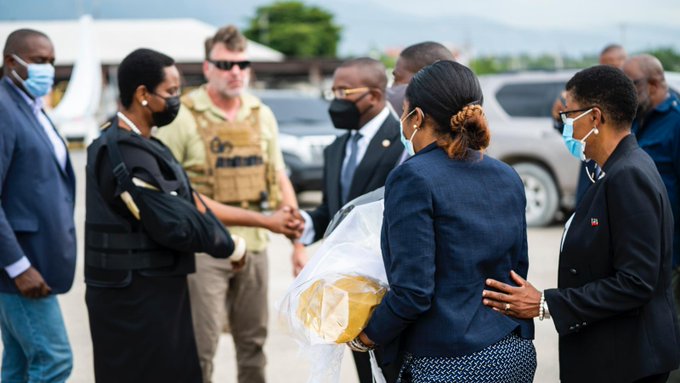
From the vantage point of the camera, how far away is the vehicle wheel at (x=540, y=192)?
1140 centimetres

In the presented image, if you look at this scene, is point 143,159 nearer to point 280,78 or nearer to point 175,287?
point 175,287

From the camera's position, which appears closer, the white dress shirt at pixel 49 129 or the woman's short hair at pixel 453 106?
→ the woman's short hair at pixel 453 106

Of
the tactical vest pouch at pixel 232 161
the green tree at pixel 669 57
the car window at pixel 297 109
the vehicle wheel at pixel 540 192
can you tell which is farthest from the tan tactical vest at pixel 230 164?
the car window at pixel 297 109

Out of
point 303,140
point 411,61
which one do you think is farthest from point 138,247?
point 303,140

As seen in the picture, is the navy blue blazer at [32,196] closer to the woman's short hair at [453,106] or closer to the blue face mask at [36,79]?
the blue face mask at [36,79]

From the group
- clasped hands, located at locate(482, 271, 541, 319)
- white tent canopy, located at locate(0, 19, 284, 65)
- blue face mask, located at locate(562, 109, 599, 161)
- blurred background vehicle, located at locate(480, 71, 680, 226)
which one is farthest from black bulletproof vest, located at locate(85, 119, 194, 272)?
white tent canopy, located at locate(0, 19, 284, 65)

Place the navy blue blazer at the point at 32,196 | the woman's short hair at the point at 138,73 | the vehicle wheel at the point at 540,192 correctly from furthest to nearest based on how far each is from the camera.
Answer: the vehicle wheel at the point at 540,192, the navy blue blazer at the point at 32,196, the woman's short hair at the point at 138,73

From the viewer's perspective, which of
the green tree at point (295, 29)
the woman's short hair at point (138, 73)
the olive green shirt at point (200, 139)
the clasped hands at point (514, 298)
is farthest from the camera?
the green tree at point (295, 29)

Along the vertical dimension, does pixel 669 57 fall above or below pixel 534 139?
above

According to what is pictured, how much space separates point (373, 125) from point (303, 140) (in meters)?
9.47

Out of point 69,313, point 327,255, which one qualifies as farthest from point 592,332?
point 69,313

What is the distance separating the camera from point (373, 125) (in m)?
4.35

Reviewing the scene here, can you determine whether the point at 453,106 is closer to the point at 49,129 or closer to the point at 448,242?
the point at 448,242

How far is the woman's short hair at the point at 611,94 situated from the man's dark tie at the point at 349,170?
148 centimetres
